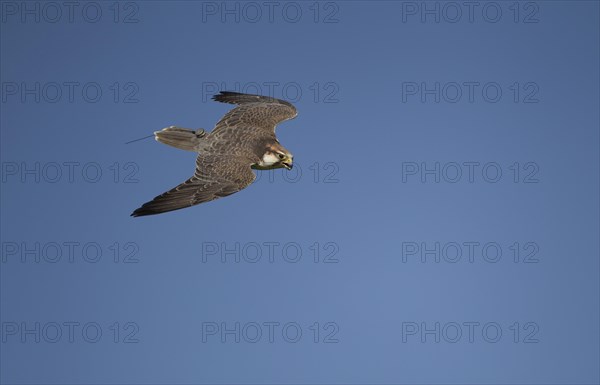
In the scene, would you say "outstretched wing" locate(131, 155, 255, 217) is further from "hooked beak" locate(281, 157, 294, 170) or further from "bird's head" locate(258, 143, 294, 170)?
"hooked beak" locate(281, 157, 294, 170)

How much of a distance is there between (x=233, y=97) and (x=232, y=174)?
8.73 ft

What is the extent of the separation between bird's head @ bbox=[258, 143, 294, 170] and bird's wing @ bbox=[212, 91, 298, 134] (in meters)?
0.91

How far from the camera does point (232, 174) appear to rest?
1056 cm

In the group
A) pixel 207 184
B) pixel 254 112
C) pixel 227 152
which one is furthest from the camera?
pixel 254 112

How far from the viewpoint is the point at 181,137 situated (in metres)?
11.3

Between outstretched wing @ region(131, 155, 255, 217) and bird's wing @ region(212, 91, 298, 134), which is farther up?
bird's wing @ region(212, 91, 298, 134)

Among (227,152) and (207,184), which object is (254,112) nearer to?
(227,152)

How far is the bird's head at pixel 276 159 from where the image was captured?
10883 mm

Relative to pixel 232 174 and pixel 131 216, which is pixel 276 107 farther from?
pixel 131 216

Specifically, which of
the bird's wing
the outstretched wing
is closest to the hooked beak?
the outstretched wing

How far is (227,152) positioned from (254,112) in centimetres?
137

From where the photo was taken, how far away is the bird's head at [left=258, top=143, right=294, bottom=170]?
428 inches

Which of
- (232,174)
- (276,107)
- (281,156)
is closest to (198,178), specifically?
(232,174)

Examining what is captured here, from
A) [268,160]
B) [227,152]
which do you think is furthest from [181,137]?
[268,160]
